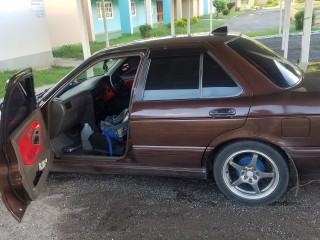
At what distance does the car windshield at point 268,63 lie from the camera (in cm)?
297

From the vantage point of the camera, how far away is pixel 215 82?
9.71ft

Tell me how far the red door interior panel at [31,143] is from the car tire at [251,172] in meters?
1.63

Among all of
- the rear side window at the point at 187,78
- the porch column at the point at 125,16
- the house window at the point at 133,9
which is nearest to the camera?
the rear side window at the point at 187,78

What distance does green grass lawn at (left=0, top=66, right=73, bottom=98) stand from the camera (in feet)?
30.4

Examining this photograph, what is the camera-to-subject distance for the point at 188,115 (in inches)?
116

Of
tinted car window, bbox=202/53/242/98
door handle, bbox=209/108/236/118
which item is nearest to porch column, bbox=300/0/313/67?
tinted car window, bbox=202/53/242/98

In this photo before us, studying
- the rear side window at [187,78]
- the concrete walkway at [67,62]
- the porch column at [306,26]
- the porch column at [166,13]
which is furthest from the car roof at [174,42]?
the porch column at [166,13]

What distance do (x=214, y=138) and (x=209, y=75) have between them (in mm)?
568

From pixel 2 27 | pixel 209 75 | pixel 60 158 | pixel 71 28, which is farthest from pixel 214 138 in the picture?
pixel 71 28

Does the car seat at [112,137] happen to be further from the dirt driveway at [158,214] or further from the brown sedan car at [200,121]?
the dirt driveway at [158,214]

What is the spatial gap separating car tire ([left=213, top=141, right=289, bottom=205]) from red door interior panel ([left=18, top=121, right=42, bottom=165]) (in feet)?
5.35

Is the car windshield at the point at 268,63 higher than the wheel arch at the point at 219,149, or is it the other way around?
the car windshield at the point at 268,63

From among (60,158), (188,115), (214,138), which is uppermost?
(188,115)

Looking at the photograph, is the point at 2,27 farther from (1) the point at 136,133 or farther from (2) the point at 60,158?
(1) the point at 136,133
